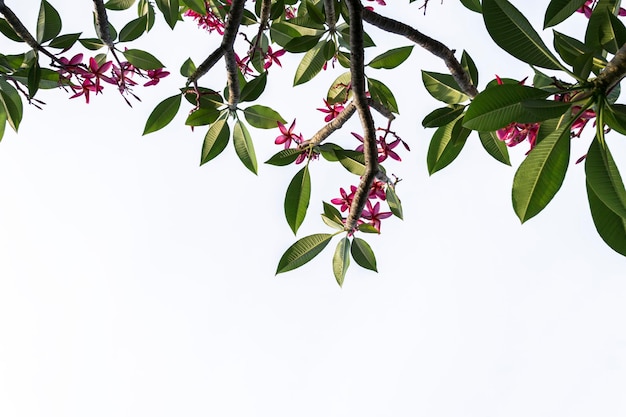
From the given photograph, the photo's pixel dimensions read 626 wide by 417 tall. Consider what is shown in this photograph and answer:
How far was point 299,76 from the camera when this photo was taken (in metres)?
1.93

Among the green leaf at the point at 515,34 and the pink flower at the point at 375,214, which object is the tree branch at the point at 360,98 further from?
the green leaf at the point at 515,34

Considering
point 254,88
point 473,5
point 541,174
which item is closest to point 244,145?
point 254,88

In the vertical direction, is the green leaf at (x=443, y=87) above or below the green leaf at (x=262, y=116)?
above

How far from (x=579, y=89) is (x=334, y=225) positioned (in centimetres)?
91

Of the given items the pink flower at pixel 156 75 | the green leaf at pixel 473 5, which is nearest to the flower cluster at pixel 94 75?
the pink flower at pixel 156 75

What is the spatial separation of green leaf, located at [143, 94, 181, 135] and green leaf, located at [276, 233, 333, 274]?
0.59 meters

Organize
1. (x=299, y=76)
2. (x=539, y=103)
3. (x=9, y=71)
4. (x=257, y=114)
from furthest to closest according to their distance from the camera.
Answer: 1. (x=299, y=76)
2. (x=257, y=114)
3. (x=9, y=71)
4. (x=539, y=103)

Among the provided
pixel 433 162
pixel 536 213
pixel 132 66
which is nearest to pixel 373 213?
pixel 433 162

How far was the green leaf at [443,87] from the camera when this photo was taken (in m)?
1.53

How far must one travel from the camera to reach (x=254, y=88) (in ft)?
5.57

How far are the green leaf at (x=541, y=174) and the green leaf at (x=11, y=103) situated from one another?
1497 mm

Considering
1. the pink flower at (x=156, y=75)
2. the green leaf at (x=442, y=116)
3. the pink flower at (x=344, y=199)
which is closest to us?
the green leaf at (x=442, y=116)

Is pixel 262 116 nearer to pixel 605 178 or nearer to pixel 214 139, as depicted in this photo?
pixel 214 139

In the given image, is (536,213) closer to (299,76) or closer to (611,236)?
(611,236)
